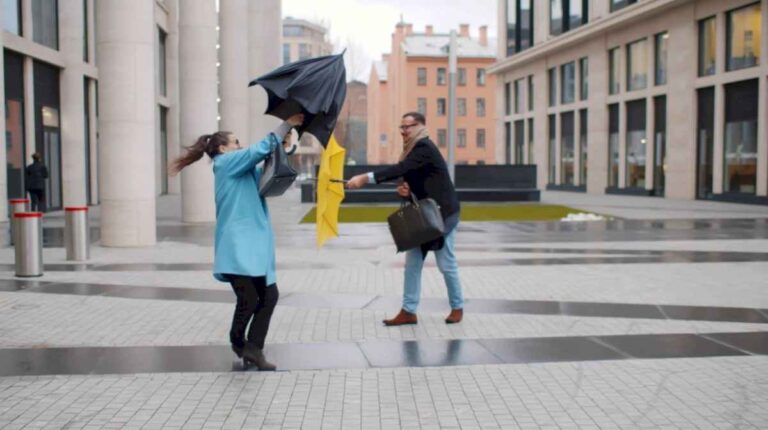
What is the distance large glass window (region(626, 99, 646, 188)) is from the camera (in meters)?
38.5

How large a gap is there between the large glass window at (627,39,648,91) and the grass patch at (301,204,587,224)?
1314cm

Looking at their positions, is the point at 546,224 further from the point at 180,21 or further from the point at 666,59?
the point at 666,59

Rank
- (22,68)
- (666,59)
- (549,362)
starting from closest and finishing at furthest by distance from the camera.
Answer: (549,362) < (22,68) < (666,59)

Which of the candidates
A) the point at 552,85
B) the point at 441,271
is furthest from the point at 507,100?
the point at 441,271

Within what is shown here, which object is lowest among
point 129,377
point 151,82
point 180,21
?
point 129,377

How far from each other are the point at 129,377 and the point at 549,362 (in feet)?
10.9

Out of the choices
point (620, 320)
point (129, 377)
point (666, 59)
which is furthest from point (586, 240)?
point (666, 59)

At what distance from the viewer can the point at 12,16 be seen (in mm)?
23922

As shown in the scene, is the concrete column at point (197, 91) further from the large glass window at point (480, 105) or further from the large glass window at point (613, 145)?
the large glass window at point (480, 105)

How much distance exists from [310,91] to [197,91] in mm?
16846

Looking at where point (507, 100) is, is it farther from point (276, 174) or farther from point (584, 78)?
point (276, 174)

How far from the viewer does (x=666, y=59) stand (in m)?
36.1

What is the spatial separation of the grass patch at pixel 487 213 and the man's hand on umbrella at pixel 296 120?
15.6 meters

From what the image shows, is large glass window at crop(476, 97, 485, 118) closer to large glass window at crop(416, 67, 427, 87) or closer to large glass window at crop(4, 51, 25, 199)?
large glass window at crop(416, 67, 427, 87)
